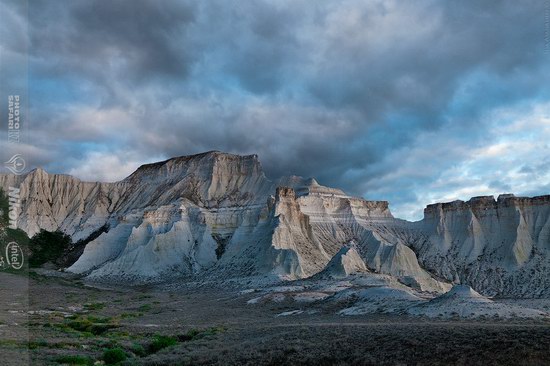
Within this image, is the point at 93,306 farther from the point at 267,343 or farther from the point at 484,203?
the point at 484,203

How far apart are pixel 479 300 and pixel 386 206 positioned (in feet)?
254

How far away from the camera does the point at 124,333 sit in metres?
27.1

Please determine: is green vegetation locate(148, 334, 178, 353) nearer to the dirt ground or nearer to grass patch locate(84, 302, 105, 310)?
the dirt ground

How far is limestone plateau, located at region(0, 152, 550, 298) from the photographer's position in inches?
2970

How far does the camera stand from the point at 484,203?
90938 millimetres

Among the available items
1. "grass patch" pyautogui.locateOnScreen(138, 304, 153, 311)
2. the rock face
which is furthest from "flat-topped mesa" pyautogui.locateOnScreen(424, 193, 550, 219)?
"grass patch" pyautogui.locateOnScreen(138, 304, 153, 311)

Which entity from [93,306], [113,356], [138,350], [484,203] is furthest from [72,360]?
[484,203]

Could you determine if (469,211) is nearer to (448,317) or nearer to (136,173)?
(448,317)

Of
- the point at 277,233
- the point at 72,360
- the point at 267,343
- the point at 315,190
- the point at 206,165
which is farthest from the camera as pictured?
the point at 206,165

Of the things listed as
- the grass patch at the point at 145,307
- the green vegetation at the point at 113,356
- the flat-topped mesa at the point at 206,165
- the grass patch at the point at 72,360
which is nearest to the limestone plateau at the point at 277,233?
the flat-topped mesa at the point at 206,165

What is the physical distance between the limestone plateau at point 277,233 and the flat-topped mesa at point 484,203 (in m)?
0.21

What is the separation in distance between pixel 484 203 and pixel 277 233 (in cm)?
3751

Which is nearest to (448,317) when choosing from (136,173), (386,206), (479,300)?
(479,300)

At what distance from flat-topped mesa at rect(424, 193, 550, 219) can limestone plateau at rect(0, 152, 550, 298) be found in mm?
213
